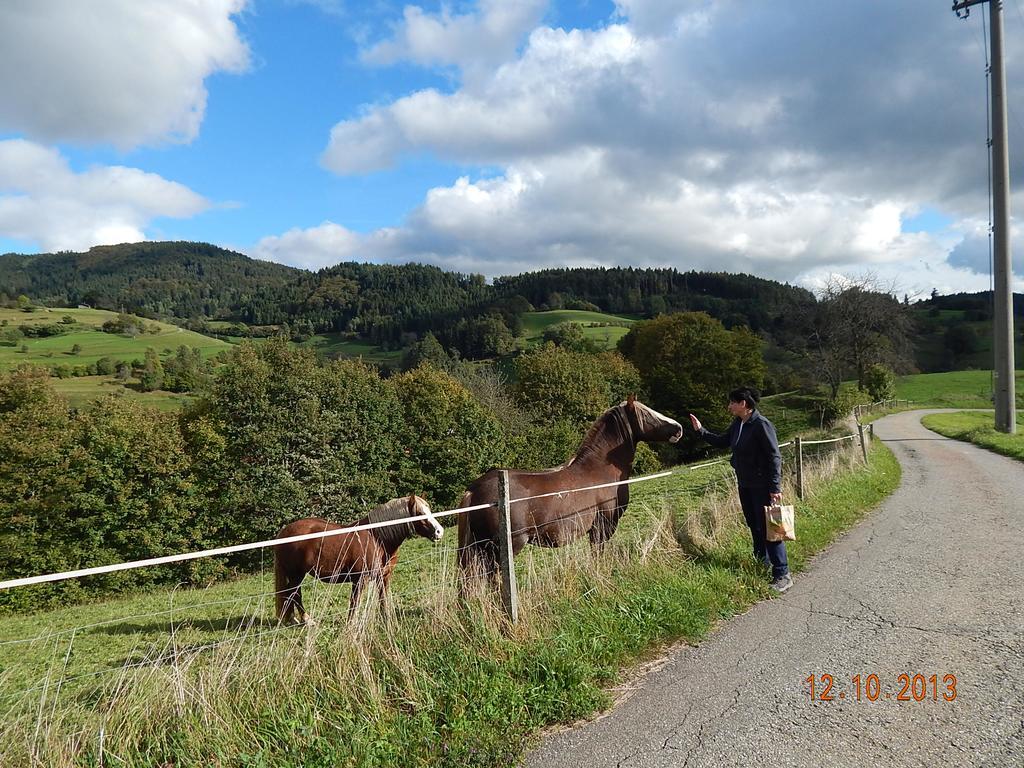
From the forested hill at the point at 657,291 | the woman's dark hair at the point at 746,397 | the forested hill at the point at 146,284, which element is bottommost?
the woman's dark hair at the point at 746,397

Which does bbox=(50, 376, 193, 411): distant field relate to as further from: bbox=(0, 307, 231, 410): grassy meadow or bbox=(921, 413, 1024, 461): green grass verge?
bbox=(921, 413, 1024, 461): green grass verge

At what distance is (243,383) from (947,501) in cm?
1996

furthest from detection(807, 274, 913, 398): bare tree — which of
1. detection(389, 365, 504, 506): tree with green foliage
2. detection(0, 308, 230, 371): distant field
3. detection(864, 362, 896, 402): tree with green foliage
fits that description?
detection(0, 308, 230, 371): distant field

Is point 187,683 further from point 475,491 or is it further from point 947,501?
point 947,501

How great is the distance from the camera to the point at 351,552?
22.5 feet

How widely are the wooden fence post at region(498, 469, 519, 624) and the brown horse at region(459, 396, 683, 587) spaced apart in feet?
0.87

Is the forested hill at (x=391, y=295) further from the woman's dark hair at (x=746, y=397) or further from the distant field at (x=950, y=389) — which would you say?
the woman's dark hair at (x=746, y=397)

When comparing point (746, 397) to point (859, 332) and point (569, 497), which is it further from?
point (859, 332)

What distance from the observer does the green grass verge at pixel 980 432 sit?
60.6 feet

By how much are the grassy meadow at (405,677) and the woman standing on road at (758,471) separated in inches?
9.9

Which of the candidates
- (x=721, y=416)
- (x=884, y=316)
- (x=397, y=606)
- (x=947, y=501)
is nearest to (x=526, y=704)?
(x=397, y=606)

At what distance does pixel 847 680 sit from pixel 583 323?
9797cm

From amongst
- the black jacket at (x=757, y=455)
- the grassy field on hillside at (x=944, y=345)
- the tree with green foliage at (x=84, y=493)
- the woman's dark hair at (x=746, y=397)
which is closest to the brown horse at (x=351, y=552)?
the black jacket at (x=757, y=455)
